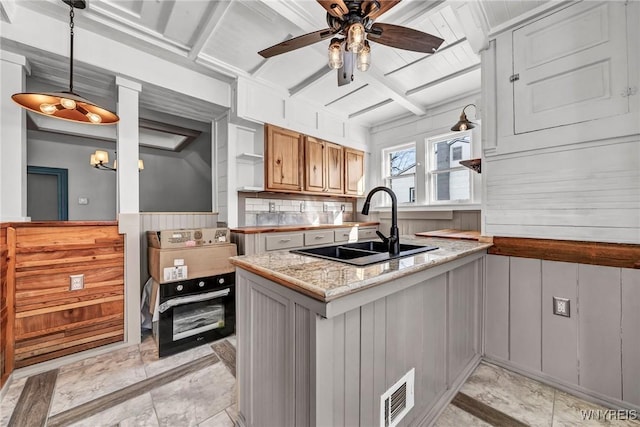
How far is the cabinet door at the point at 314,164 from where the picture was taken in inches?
148

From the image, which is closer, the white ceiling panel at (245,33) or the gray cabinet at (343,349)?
the gray cabinet at (343,349)

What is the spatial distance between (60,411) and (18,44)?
2.59 metres

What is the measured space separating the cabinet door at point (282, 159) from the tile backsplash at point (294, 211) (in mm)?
398

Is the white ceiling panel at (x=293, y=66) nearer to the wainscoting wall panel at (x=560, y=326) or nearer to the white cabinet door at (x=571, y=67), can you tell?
the white cabinet door at (x=571, y=67)

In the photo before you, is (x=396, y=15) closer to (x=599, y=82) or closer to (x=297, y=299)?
(x=599, y=82)

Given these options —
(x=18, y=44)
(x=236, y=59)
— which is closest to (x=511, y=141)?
(x=236, y=59)

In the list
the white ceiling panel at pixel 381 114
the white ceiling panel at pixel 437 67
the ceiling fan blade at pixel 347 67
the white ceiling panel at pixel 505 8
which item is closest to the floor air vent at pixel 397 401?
→ the ceiling fan blade at pixel 347 67

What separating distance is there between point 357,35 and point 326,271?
123 centimetres

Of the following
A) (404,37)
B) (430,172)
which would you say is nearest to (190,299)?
(404,37)

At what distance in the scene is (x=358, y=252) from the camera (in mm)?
1610

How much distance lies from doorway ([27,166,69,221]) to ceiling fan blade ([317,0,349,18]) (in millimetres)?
6281

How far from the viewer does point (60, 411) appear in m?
1.58

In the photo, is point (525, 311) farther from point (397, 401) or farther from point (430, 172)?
point (430, 172)

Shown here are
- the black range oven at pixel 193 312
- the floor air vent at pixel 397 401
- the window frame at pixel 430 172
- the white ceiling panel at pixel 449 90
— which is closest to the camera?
the floor air vent at pixel 397 401
